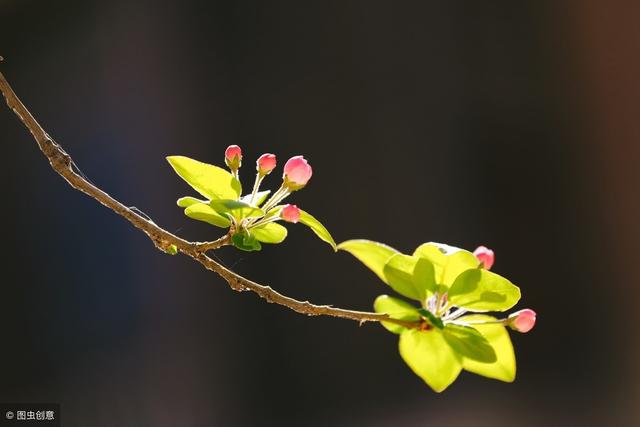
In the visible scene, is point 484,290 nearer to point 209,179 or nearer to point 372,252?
point 372,252

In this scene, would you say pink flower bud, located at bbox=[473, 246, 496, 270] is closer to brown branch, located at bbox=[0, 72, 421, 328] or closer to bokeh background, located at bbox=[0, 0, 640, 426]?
brown branch, located at bbox=[0, 72, 421, 328]

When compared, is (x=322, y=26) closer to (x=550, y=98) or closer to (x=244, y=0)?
(x=244, y=0)

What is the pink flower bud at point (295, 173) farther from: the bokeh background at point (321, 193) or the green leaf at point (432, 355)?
the bokeh background at point (321, 193)

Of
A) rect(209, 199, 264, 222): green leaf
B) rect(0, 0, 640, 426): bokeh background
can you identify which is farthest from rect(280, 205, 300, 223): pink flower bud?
rect(0, 0, 640, 426): bokeh background

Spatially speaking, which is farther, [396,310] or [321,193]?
[321,193]

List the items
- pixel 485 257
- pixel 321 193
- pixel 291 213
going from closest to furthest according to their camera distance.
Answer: pixel 291 213 → pixel 485 257 → pixel 321 193

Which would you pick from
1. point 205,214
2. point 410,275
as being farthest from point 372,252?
point 205,214
